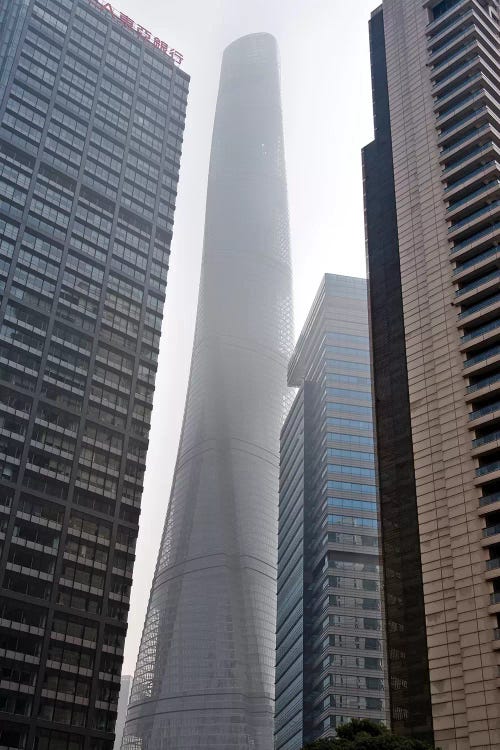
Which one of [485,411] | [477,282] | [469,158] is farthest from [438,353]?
[469,158]

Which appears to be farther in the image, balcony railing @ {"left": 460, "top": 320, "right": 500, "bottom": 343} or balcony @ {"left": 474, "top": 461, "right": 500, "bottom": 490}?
balcony railing @ {"left": 460, "top": 320, "right": 500, "bottom": 343}

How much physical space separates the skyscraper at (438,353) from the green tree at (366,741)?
22.1ft

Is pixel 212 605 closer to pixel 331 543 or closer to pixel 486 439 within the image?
pixel 331 543

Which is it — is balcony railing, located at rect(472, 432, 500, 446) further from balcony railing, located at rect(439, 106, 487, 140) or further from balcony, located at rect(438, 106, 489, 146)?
balcony railing, located at rect(439, 106, 487, 140)

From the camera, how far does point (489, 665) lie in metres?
54.8

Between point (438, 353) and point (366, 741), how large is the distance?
32.1m

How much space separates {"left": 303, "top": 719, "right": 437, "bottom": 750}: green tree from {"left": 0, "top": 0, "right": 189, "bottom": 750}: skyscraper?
4422cm

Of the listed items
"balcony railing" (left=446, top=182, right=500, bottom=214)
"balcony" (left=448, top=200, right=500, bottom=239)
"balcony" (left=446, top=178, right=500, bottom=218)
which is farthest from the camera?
"balcony railing" (left=446, top=182, right=500, bottom=214)

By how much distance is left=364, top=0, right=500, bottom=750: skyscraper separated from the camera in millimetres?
57969

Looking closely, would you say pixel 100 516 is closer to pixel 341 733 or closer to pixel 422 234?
pixel 422 234

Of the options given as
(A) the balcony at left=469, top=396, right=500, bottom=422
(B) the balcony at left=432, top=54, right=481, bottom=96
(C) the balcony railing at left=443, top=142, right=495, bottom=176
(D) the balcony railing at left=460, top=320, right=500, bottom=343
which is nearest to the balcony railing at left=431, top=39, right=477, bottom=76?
(B) the balcony at left=432, top=54, right=481, bottom=96

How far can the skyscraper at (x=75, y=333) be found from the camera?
90.2 meters

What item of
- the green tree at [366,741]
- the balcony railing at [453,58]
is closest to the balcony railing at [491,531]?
the green tree at [366,741]

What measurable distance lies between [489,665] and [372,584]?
2644 inches
